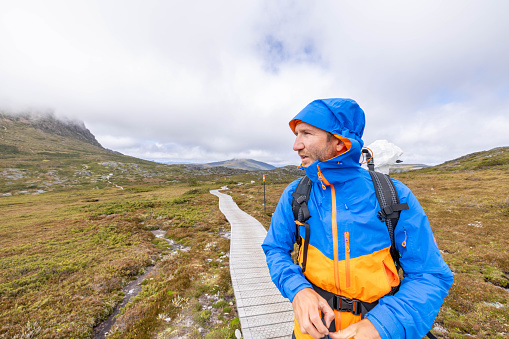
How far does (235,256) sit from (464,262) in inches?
471

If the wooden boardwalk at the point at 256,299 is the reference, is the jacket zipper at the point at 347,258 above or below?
above

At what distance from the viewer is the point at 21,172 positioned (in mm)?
85875

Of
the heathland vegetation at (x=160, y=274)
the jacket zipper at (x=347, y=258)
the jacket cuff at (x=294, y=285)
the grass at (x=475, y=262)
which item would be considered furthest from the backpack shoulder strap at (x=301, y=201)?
the grass at (x=475, y=262)

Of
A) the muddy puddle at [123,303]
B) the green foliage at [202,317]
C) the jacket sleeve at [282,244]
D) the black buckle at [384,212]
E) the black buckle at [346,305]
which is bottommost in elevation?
the muddy puddle at [123,303]

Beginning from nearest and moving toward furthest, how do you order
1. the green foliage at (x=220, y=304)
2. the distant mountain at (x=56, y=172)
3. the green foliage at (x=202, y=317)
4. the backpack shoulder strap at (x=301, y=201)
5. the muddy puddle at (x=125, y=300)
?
the backpack shoulder strap at (x=301, y=201) → the green foliage at (x=202, y=317) → the muddy puddle at (x=125, y=300) → the green foliage at (x=220, y=304) → the distant mountain at (x=56, y=172)

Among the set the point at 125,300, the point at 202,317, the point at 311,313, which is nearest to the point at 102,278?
the point at 125,300

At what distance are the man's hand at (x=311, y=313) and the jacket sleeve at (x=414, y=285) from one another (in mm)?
353

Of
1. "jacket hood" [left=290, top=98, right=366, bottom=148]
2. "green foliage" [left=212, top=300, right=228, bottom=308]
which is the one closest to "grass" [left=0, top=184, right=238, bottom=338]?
"green foliage" [left=212, top=300, right=228, bottom=308]

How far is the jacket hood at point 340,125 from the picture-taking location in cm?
199

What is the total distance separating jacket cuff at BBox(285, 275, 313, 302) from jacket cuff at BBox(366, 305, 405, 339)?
1.85 feet

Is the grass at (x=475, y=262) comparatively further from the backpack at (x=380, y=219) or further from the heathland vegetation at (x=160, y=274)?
the backpack at (x=380, y=219)

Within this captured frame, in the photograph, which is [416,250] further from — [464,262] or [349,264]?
[464,262]

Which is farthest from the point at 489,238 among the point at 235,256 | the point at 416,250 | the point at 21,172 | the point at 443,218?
the point at 21,172

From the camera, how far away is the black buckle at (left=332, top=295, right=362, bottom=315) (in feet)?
6.24
